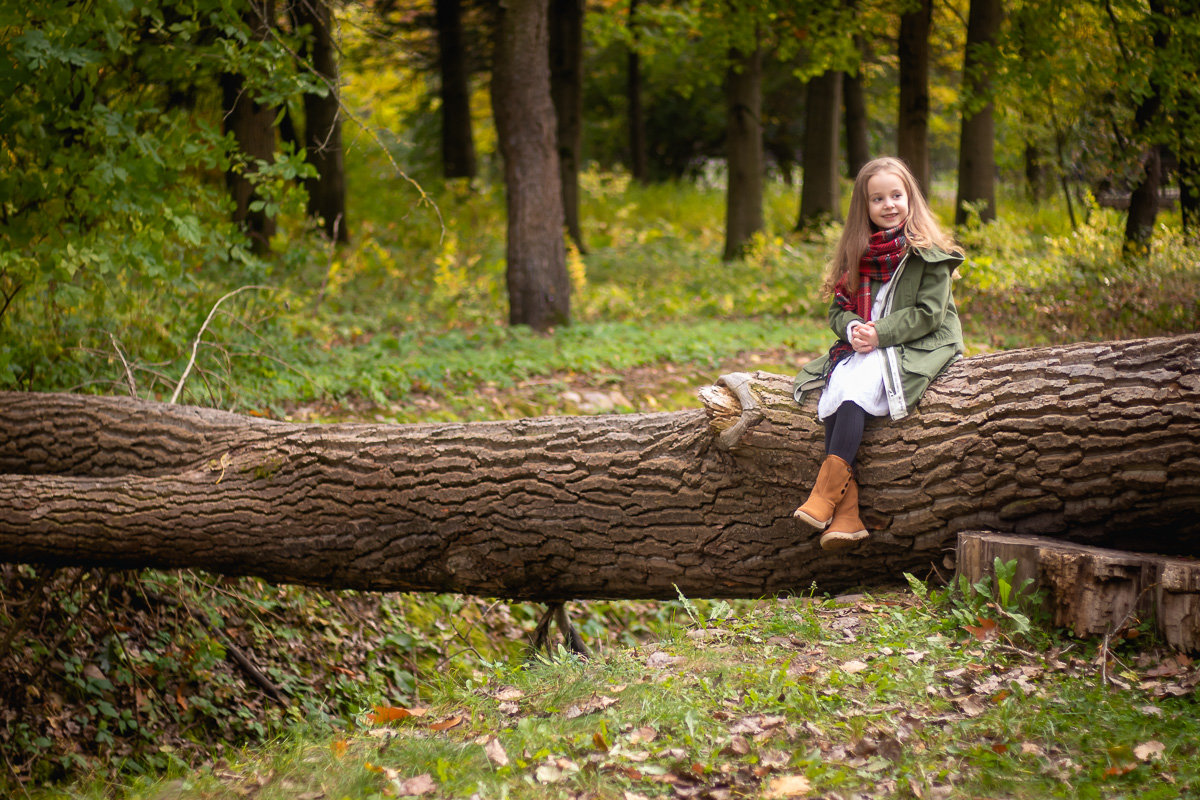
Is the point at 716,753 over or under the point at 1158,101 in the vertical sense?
under

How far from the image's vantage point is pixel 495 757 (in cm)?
303

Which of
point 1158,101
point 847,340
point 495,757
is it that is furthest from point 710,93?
point 495,757

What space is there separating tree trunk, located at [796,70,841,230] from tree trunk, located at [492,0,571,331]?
8747 mm

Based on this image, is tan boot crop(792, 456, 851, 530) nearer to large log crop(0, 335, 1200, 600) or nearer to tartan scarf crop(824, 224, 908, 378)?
large log crop(0, 335, 1200, 600)

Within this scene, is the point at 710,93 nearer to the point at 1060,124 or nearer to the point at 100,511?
the point at 1060,124

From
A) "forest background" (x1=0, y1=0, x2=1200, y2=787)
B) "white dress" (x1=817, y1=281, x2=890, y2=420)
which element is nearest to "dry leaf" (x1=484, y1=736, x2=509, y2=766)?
"forest background" (x1=0, y1=0, x2=1200, y2=787)

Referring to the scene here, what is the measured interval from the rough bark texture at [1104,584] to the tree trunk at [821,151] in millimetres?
14967

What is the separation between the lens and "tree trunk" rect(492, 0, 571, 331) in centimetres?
992

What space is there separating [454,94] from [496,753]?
16142mm

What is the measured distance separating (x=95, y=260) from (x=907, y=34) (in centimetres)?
1267

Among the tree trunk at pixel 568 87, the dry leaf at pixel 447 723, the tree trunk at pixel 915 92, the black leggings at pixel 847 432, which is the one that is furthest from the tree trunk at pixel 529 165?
the dry leaf at pixel 447 723

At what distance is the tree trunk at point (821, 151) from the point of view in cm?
1761

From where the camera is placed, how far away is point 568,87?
53.6ft

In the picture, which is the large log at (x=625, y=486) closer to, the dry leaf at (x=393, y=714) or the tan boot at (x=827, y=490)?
the tan boot at (x=827, y=490)
